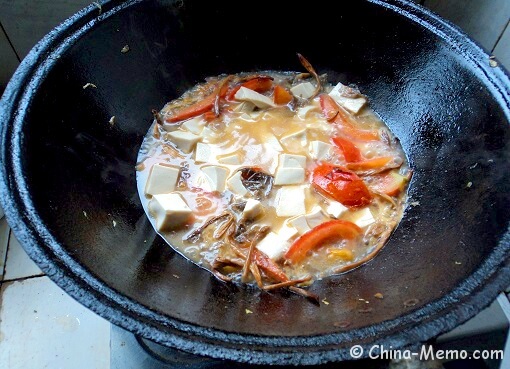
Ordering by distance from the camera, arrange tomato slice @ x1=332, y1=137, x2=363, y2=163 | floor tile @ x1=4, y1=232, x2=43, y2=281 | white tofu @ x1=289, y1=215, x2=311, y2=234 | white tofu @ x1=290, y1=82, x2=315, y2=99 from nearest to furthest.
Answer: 1. white tofu @ x1=289, y1=215, x2=311, y2=234
2. tomato slice @ x1=332, y1=137, x2=363, y2=163
3. white tofu @ x1=290, y1=82, x2=315, y2=99
4. floor tile @ x1=4, y1=232, x2=43, y2=281

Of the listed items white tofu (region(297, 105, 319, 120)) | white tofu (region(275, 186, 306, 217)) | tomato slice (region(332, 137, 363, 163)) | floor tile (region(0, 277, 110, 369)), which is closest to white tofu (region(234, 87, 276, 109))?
white tofu (region(297, 105, 319, 120))

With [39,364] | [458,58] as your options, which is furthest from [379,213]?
[39,364]

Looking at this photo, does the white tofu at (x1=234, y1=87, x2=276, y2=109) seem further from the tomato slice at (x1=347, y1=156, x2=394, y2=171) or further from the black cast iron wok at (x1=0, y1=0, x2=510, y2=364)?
the tomato slice at (x1=347, y1=156, x2=394, y2=171)

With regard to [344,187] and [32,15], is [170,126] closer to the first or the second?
[344,187]

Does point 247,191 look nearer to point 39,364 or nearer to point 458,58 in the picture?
point 458,58

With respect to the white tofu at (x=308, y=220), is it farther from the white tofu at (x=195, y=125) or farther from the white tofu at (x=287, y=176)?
the white tofu at (x=195, y=125)

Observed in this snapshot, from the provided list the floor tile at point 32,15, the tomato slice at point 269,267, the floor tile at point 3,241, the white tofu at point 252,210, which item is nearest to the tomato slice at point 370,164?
the white tofu at point 252,210

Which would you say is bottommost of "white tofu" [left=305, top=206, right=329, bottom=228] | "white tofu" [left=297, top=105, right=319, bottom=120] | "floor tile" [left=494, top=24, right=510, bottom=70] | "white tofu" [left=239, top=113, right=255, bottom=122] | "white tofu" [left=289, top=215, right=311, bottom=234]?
"white tofu" [left=289, top=215, right=311, bottom=234]
